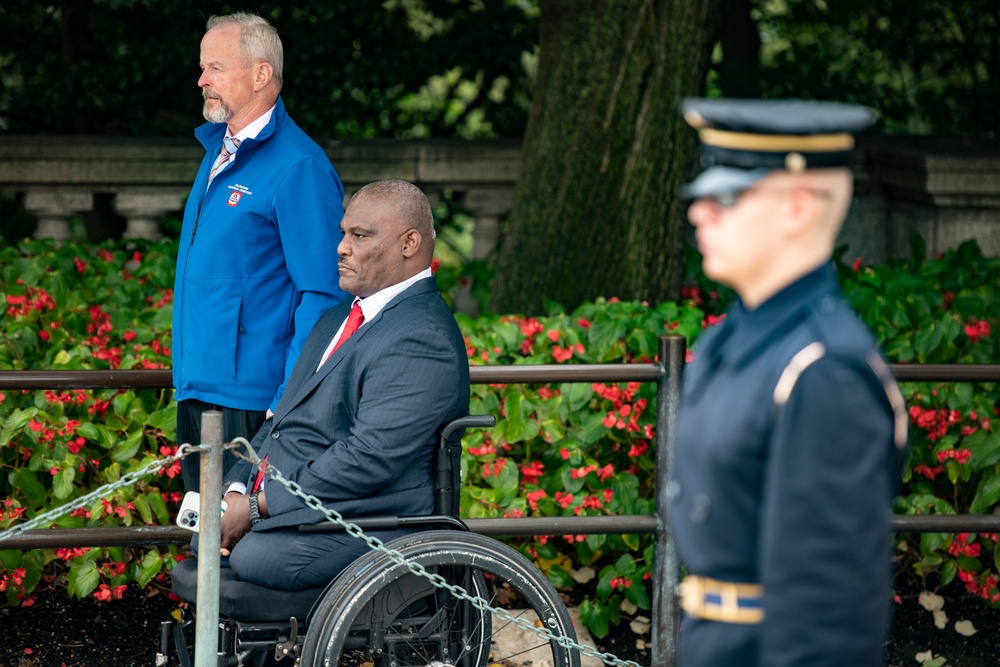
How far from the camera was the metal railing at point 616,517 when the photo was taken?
404 cm

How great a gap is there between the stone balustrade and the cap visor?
16.7 ft

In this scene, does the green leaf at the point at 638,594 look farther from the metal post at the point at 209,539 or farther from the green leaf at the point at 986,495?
the metal post at the point at 209,539

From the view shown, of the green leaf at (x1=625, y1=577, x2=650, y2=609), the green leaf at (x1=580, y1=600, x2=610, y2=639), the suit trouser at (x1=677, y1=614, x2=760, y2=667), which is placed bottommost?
the green leaf at (x1=580, y1=600, x2=610, y2=639)

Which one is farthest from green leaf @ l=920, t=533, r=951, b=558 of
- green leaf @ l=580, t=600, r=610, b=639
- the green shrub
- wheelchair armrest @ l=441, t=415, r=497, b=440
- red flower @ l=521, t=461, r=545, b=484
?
the green shrub

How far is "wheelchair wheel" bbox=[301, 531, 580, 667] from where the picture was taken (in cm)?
331

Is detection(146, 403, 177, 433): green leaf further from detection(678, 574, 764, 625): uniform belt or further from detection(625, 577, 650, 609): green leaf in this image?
detection(678, 574, 764, 625): uniform belt

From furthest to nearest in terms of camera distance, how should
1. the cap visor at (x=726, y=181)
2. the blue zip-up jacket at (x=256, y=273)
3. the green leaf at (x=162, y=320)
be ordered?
the green leaf at (x=162, y=320) < the blue zip-up jacket at (x=256, y=273) < the cap visor at (x=726, y=181)

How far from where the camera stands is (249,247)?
3.85m

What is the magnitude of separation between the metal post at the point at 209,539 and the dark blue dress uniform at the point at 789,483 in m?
1.35

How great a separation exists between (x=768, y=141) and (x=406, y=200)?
5.56 feet

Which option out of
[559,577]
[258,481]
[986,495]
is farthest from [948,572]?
[258,481]

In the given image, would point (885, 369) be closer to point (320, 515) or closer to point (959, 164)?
point (320, 515)

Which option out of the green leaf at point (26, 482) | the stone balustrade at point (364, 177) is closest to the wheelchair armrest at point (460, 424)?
the green leaf at point (26, 482)

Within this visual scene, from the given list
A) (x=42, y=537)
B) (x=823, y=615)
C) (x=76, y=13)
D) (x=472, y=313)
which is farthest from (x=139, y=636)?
(x=76, y=13)
